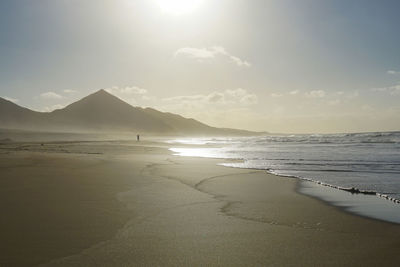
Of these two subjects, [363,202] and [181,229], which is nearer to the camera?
[181,229]

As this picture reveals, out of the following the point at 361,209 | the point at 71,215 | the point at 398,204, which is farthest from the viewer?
the point at 398,204

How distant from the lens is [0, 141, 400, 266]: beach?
4.90 meters

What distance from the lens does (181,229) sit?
20.7ft

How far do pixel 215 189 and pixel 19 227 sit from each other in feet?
20.1

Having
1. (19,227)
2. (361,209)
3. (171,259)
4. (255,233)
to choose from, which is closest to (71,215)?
(19,227)

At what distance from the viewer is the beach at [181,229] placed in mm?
4902

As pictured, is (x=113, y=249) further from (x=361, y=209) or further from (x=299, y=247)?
(x=361, y=209)

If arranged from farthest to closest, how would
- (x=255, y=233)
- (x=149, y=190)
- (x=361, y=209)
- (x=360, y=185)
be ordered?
(x=360, y=185)
(x=149, y=190)
(x=361, y=209)
(x=255, y=233)

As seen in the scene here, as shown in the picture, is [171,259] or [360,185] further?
[360,185]

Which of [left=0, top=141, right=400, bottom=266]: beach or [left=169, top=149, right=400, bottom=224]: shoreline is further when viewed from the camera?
[left=169, top=149, right=400, bottom=224]: shoreline

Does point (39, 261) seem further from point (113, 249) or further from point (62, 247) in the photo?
point (113, 249)

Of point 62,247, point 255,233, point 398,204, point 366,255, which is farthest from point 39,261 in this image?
point 398,204

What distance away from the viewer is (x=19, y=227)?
20.3ft

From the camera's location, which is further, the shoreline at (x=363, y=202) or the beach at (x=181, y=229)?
the shoreline at (x=363, y=202)
